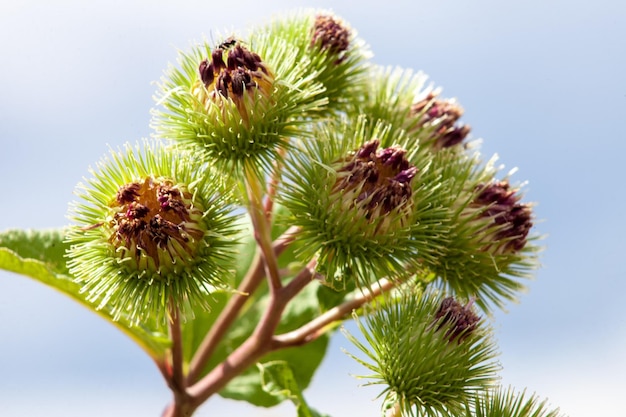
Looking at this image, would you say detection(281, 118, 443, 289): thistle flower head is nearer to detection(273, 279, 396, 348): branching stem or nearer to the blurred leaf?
detection(273, 279, 396, 348): branching stem

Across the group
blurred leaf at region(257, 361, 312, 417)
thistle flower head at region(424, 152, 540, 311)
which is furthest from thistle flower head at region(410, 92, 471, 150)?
blurred leaf at region(257, 361, 312, 417)

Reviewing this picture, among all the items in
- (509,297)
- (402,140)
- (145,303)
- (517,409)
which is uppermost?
(402,140)

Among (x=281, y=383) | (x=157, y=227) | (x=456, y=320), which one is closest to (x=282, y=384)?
Answer: (x=281, y=383)

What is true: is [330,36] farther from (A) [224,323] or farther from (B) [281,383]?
(B) [281,383]

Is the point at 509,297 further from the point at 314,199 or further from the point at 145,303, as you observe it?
the point at 145,303

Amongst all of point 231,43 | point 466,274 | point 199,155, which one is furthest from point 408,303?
point 231,43

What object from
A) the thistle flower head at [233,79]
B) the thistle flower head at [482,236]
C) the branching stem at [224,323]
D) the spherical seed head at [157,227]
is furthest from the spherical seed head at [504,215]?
the spherical seed head at [157,227]

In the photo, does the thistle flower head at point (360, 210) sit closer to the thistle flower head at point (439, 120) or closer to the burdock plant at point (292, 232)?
the burdock plant at point (292, 232)
